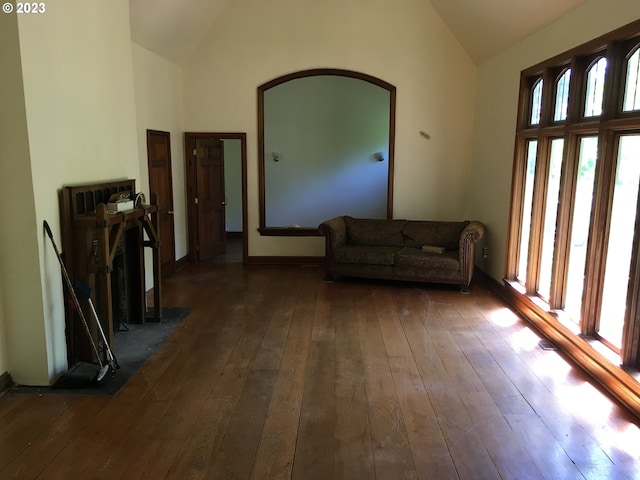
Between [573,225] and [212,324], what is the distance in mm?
3406

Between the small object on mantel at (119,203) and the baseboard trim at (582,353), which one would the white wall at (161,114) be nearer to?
the small object on mantel at (119,203)

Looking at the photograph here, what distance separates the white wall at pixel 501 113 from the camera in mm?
4098

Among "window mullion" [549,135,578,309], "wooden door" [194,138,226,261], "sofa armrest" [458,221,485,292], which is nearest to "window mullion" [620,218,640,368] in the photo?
"window mullion" [549,135,578,309]

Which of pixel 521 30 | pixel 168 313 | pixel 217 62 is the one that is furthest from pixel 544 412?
pixel 217 62

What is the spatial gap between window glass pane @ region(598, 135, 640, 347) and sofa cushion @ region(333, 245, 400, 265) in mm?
2729

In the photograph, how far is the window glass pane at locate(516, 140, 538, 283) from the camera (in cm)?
527

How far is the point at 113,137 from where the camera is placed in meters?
4.35

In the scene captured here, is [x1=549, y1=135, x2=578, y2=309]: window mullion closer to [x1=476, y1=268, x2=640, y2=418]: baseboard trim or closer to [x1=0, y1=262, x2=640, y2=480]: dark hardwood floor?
[x1=476, y1=268, x2=640, y2=418]: baseboard trim

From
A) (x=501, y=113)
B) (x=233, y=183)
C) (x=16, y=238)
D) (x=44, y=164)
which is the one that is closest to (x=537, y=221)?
(x=501, y=113)

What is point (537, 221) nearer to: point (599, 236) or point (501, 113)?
point (599, 236)

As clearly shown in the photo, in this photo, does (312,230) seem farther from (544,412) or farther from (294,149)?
→ (544,412)

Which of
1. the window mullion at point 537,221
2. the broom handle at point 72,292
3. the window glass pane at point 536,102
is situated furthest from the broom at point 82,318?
the window glass pane at point 536,102

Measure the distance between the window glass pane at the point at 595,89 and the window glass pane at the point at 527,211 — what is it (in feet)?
3.40

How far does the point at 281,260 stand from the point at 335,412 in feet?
14.8
